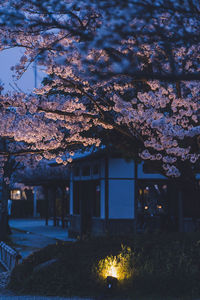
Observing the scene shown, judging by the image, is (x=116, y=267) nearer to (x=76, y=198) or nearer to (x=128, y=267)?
(x=128, y=267)

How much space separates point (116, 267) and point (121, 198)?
11.3 metres

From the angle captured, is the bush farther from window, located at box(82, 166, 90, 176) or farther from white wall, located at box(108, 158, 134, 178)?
window, located at box(82, 166, 90, 176)

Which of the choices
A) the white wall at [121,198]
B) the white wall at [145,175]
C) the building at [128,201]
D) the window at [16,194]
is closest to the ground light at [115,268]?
the building at [128,201]

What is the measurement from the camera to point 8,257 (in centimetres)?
1358

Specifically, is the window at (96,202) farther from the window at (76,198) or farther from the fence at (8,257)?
the fence at (8,257)

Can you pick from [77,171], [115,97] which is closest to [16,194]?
[77,171]

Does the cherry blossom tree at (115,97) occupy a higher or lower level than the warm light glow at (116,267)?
higher

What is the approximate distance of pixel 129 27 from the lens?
734 centimetres

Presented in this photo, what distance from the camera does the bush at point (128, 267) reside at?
9.73m

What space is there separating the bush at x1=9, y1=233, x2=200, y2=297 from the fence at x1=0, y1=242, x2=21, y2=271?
590mm

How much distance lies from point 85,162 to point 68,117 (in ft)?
41.9

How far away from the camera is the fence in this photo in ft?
39.9

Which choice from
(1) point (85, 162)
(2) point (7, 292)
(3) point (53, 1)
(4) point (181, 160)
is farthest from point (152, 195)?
(3) point (53, 1)

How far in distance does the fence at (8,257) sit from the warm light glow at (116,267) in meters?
2.63
